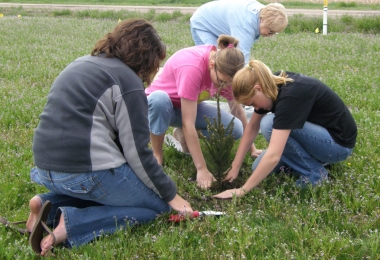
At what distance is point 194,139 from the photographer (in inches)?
163

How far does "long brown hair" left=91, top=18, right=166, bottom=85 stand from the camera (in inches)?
130

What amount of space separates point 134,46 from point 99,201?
3.39 ft

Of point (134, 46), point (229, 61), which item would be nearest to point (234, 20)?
point (229, 61)

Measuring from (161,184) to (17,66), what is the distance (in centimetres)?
665

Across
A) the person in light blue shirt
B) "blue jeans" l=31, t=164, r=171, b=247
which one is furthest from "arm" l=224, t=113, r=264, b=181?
the person in light blue shirt

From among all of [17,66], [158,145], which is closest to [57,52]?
[17,66]

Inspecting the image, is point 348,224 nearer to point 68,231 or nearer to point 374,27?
point 68,231

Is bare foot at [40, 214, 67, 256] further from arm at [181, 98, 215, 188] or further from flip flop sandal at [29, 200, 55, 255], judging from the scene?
arm at [181, 98, 215, 188]

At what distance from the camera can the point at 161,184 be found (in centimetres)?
336

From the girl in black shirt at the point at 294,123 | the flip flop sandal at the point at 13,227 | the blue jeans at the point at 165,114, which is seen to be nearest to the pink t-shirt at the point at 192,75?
the blue jeans at the point at 165,114

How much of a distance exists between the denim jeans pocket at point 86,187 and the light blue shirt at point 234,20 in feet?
7.78

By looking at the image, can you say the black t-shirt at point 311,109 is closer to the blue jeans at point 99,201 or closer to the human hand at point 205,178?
the human hand at point 205,178

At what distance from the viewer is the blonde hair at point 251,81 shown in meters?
3.60

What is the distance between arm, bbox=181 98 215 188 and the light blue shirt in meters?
1.19
